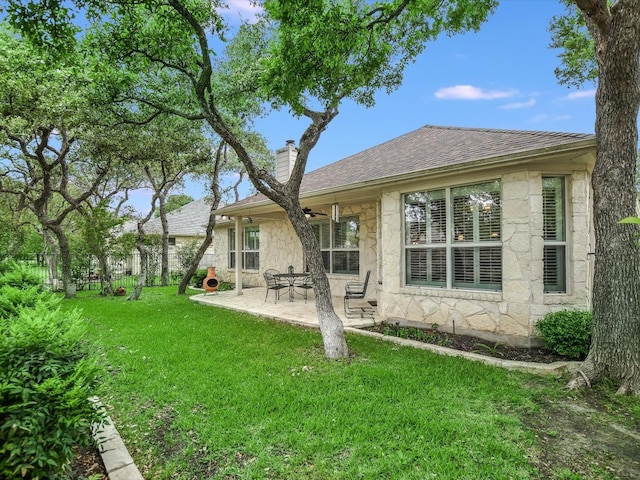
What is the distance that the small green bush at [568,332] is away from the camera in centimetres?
480

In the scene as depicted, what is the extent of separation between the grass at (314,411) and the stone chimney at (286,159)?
6.51 m

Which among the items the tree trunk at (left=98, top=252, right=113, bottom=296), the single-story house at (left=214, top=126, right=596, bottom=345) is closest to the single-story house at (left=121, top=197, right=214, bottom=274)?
the tree trunk at (left=98, top=252, right=113, bottom=296)

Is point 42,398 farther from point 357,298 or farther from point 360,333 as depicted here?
point 357,298

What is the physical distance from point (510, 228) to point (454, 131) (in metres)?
4.09

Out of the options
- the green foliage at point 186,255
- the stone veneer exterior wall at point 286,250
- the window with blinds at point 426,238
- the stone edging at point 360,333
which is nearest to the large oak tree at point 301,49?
the stone edging at point 360,333

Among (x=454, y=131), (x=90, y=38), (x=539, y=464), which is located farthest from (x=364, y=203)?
(x=539, y=464)

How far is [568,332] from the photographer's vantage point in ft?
15.9

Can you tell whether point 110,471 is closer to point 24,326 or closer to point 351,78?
point 24,326

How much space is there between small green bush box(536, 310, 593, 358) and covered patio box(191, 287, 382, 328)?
3.03 m

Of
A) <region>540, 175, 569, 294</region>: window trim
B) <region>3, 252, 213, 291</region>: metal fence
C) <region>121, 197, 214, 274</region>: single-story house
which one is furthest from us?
<region>121, 197, 214, 274</region>: single-story house

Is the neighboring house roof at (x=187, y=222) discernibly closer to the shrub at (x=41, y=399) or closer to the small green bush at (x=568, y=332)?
the small green bush at (x=568, y=332)

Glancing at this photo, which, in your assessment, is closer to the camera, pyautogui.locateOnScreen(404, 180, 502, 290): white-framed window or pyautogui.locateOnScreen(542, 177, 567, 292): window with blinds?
pyautogui.locateOnScreen(542, 177, 567, 292): window with blinds

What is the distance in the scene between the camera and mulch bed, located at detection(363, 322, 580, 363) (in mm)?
5010

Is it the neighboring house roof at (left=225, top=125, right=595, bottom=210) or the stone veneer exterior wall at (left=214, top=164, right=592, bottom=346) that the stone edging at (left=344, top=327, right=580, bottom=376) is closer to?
the stone veneer exterior wall at (left=214, top=164, right=592, bottom=346)
